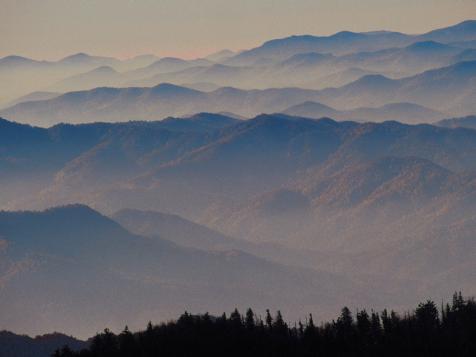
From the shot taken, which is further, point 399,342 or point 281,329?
point 281,329

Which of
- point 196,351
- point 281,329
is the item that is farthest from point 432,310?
point 196,351

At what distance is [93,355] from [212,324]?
22913 millimetres

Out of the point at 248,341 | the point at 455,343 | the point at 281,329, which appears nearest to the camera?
the point at 455,343

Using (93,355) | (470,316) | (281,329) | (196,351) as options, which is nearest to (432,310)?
(470,316)

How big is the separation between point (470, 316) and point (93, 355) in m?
53.1

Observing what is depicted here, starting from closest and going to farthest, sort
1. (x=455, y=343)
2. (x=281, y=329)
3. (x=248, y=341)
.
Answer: (x=455, y=343) < (x=248, y=341) < (x=281, y=329)

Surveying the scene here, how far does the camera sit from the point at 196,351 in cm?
15000

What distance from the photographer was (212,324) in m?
168

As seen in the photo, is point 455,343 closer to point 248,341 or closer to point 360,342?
point 360,342

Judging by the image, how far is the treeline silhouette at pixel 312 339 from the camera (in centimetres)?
14400

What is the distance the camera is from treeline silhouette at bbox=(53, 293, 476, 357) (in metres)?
144

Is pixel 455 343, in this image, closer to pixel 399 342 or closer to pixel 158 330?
pixel 399 342

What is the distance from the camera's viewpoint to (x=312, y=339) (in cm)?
15125

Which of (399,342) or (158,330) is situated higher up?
(158,330)
